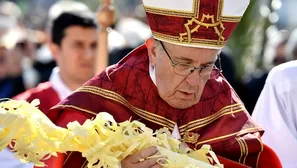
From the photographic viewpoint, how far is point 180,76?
518 centimetres

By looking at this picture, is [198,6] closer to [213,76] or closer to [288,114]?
[213,76]

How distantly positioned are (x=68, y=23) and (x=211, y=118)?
122 inches

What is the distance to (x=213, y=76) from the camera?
5625 mm

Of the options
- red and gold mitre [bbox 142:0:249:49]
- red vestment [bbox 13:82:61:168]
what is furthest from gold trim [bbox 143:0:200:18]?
red vestment [bbox 13:82:61:168]

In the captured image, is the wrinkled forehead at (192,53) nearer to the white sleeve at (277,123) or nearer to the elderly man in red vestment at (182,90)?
the elderly man in red vestment at (182,90)

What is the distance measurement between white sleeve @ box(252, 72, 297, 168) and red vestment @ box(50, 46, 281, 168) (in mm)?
467

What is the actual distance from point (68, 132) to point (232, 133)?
1.02m

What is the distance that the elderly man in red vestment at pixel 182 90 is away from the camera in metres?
5.24

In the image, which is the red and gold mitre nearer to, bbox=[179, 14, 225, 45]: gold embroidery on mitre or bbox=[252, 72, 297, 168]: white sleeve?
bbox=[179, 14, 225, 45]: gold embroidery on mitre

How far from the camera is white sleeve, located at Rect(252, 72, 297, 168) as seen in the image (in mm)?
6051

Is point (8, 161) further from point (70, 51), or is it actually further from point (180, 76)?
point (70, 51)

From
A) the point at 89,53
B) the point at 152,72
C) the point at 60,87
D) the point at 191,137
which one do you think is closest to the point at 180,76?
the point at 152,72

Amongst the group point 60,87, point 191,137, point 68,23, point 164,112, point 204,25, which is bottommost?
point 60,87

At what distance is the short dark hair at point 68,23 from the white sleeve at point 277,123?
8.23ft
